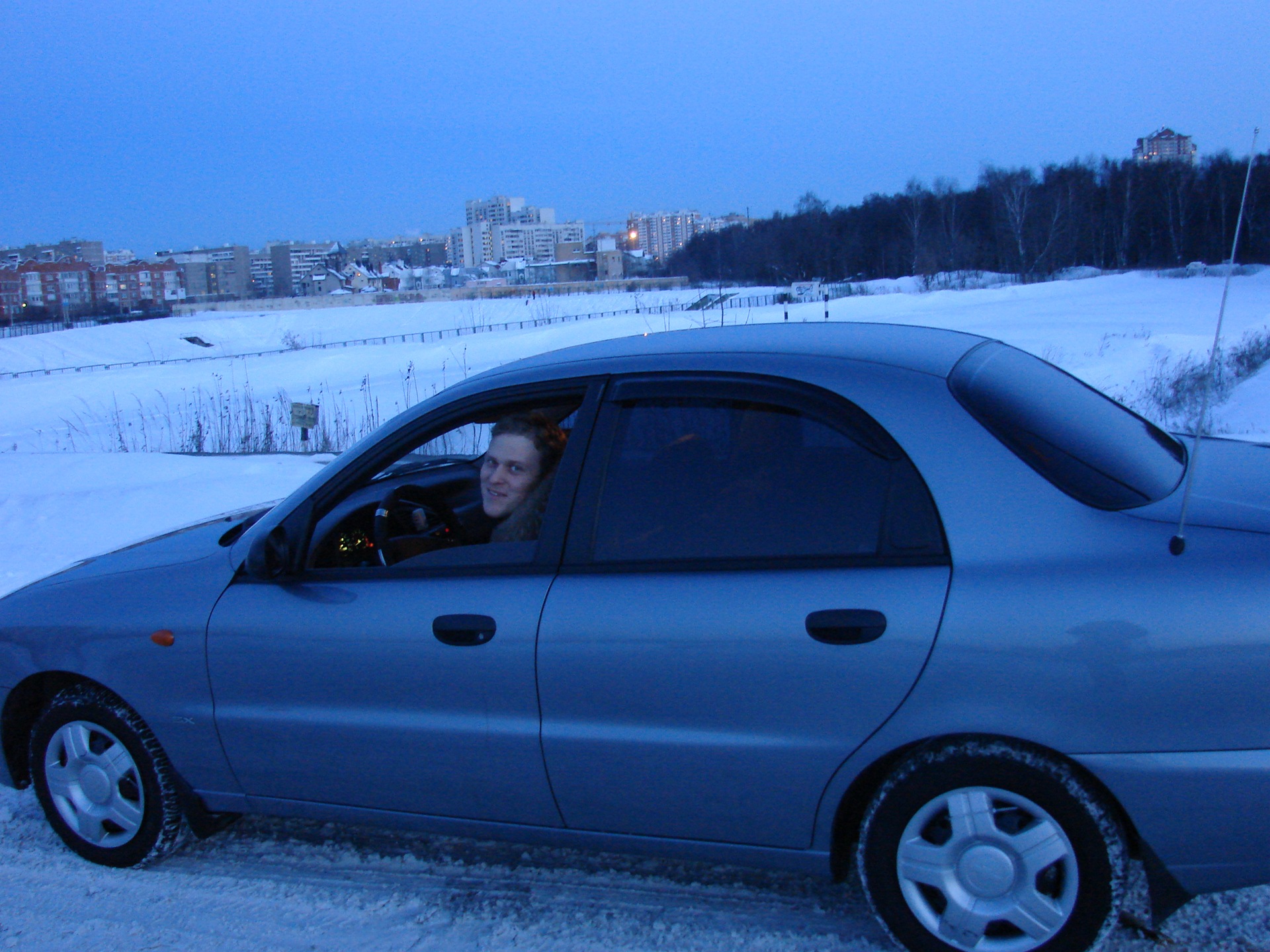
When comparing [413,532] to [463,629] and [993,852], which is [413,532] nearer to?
[463,629]

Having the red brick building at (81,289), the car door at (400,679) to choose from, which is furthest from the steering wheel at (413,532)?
the red brick building at (81,289)

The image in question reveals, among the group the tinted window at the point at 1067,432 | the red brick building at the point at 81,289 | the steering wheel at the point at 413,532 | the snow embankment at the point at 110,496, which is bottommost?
the red brick building at the point at 81,289

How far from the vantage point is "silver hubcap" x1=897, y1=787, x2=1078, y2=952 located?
8.02 feet

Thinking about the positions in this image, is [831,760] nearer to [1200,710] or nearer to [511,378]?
[1200,710]

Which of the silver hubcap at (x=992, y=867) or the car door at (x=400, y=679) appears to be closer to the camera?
the silver hubcap at (x=992, y=867)

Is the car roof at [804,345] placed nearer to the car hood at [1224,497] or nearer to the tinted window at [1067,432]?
the tinted window at [1067,432]

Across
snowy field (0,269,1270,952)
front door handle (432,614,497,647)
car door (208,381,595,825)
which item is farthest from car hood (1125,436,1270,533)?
front door handle (432,614,497,647)

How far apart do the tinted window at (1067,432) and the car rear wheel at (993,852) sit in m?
0.67

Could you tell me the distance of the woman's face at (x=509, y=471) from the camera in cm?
328

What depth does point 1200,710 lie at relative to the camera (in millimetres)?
2258

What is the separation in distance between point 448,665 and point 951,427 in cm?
148

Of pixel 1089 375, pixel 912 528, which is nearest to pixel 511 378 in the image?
pixel 912 528

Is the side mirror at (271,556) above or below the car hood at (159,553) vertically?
above

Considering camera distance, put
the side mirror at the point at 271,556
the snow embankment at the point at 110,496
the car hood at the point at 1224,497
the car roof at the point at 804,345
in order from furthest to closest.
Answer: the snow embankment at the point at 110,496 → the side mirror at the point at 271,556 → the car roof at the point at 804,345 → the car hood at the point at 1224,497
